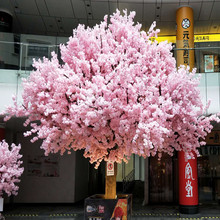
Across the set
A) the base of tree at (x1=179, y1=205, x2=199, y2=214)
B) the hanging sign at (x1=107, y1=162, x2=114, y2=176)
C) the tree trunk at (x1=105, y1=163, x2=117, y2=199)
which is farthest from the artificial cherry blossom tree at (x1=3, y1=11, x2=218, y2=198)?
the base of tree at (x1=179, y1=205, x2=199, y2=214)

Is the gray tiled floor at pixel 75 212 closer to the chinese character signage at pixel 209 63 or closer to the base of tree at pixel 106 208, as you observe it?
the chinese character signage at pixel 209 63

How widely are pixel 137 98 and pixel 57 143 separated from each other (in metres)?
1.58

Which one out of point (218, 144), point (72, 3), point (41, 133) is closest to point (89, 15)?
point (72, 3)

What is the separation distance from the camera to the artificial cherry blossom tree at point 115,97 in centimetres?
409

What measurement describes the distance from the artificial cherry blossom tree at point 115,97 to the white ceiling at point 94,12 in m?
7.07

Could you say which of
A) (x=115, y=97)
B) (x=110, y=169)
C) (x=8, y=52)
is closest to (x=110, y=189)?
(x=110, y=169)

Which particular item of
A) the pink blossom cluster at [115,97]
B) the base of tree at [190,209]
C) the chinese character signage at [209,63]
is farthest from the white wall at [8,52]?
the base of tree at [190,209]

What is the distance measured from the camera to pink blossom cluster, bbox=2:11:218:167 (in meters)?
4.09

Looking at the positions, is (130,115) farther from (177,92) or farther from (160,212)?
(160,212)

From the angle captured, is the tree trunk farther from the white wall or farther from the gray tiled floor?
the gray tiled floor

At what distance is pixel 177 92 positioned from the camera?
4.37 m

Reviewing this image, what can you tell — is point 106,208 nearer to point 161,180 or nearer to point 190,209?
point 190,209

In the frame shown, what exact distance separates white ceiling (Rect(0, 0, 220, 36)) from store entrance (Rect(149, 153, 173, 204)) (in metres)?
5.85

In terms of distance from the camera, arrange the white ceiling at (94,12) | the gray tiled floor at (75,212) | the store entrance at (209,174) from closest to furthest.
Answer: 1. the gray tiled floor at (75,212)
2. the white ceiling at (94,12)
3. the store entrance at (209,174)
